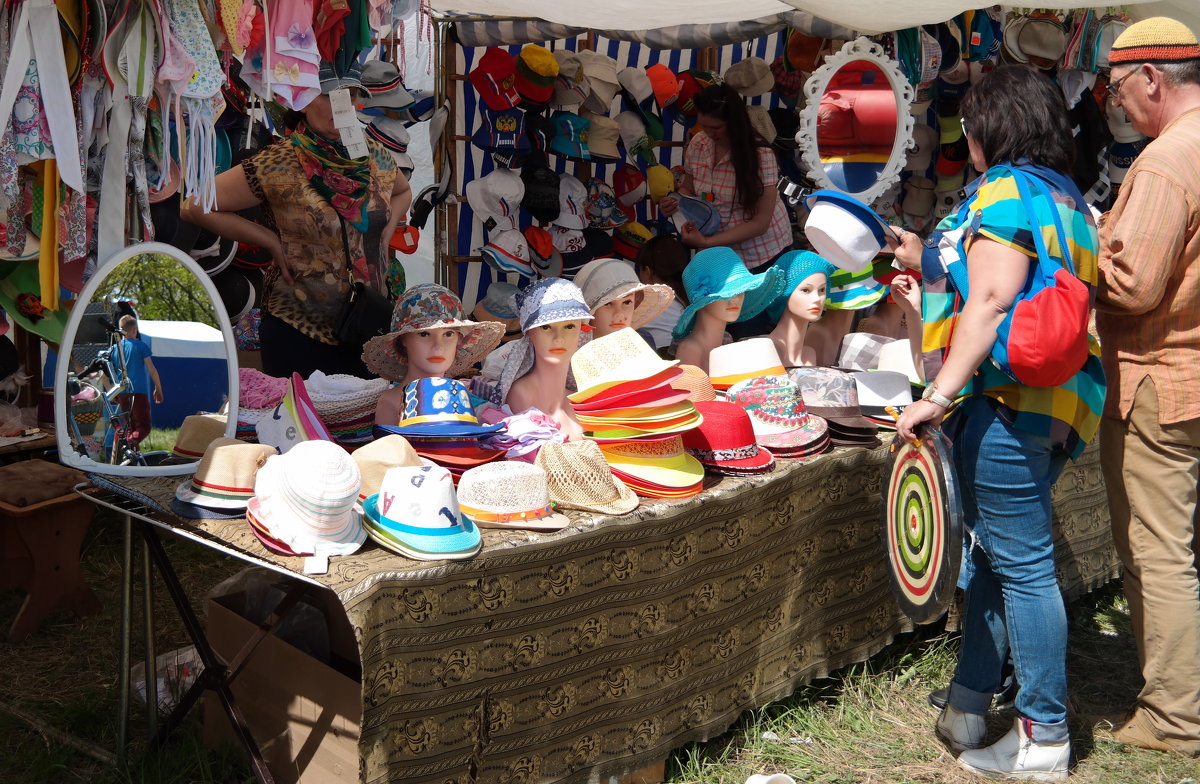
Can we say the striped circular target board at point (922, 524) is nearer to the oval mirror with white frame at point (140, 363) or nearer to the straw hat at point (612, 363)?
the straw hat at point (612, 363)

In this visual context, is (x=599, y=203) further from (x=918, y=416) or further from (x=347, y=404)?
(x=918, y=416)

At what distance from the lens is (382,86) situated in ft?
17.8

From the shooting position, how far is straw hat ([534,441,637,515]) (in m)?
2.77

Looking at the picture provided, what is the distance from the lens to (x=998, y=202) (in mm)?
2707

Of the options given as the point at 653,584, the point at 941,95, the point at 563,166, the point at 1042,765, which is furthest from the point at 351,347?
the point at 941,95

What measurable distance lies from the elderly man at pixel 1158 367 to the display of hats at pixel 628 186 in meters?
3.76

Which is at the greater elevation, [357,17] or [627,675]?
[357,17]

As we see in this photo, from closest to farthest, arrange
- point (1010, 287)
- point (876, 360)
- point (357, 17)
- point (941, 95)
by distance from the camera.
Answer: point (1010, 287) < point (357, 17) < point (876, 360) < point (941, 95)

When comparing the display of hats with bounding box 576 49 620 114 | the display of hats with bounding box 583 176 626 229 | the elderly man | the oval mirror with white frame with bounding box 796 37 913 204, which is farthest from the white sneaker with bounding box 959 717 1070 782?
the display of hats with bounding box 576 49 620 114

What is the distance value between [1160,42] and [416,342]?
92.6 inches

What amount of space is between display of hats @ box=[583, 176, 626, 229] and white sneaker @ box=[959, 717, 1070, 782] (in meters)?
4.25

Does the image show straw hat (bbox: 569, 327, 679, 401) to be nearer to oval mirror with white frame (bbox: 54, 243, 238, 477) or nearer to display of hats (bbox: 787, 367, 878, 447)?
display of hats (bbox: 787, 367, 878, 447)

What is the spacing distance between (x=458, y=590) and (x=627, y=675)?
0.64 metres

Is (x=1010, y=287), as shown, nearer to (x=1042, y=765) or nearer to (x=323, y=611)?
(x=1042, y=765)
